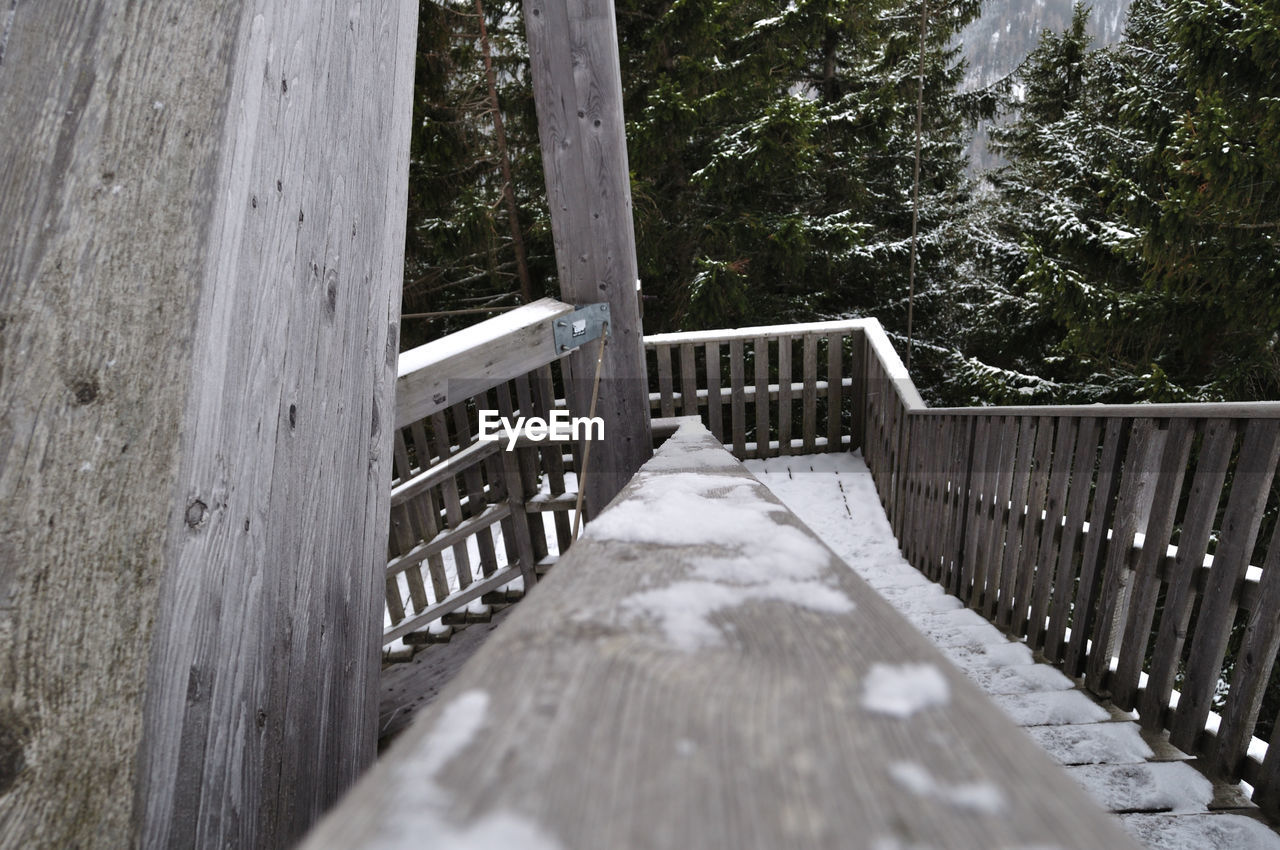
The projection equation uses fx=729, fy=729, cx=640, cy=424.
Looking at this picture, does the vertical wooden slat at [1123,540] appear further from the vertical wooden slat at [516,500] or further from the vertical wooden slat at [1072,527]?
the vertical wooden slat at [516,500]

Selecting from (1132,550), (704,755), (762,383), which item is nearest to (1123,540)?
(1132,550)

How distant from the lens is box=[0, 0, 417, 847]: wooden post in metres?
0.58

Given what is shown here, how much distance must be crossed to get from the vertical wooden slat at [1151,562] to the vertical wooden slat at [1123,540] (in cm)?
4

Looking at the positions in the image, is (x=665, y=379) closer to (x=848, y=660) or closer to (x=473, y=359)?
(x=473, y=359)

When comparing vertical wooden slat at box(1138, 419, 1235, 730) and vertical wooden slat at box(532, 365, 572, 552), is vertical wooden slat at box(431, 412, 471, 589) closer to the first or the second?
vertical wooden slat at box(532, 365, 572, 552)

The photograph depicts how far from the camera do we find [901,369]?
4.72 meters

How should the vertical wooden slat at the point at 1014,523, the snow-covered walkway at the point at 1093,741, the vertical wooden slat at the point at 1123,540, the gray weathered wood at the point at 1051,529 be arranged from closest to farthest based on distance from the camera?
1. the snow-covered walkway at the point at 1093,741
2. the vertical wooden slat at the point at 1123,540
3. the gray weathered wood at the point at 1051,529
4. the vertical wooden slat at the point at 1014,523

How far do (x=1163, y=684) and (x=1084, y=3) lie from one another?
56.6 ft

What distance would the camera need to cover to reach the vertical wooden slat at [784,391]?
5398mm

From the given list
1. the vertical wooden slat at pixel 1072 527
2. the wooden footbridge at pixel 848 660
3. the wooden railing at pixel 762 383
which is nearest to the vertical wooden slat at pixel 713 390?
the wooden railing at pixel 762 383

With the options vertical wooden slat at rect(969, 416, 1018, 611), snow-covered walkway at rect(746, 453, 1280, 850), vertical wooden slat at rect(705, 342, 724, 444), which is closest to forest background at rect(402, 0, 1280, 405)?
vertical wooden slat at rect(705, 342, 724, 444)

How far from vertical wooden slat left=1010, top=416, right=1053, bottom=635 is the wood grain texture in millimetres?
2554

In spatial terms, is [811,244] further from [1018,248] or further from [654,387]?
[654,387]

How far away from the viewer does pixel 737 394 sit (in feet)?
18.2
